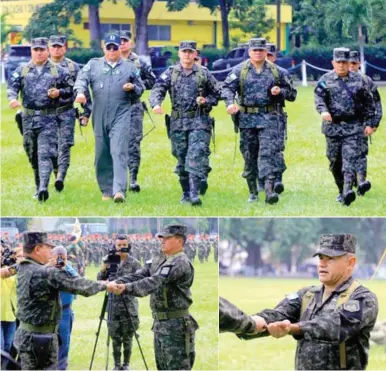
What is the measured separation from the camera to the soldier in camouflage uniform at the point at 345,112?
15680mm

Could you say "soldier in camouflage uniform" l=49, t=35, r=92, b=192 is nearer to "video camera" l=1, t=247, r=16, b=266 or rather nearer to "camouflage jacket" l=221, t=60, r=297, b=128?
"camouflage jacket" l=221, t=60, r=297, b=128

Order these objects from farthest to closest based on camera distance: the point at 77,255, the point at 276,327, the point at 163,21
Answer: the point at 163,21
the point at 77,255
the point at 276,327

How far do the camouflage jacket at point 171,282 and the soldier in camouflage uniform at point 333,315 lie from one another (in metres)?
2.27

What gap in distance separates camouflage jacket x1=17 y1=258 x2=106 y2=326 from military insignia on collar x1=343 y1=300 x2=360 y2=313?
2435 millimetres

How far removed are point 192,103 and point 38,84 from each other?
1.91 m


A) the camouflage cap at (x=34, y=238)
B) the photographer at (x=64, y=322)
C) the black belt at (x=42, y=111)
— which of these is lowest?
the photographer at (x=64, y=322)

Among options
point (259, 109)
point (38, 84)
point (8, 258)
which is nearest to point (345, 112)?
point (259, 109)

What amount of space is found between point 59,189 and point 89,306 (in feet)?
5.43

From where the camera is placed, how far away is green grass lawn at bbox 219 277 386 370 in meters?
13.7

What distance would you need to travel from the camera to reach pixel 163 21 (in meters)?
42.6

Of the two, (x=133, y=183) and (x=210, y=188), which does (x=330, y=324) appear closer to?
(x=133, y=183)

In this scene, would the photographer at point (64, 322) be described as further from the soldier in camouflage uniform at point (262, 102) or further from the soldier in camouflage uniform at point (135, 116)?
the soldier in camouflage uniform at point (135, 116)

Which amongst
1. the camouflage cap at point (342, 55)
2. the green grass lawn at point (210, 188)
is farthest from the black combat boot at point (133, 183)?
the camouflage cap at point (342, 55)

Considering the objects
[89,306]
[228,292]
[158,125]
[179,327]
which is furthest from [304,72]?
[179,327]
